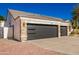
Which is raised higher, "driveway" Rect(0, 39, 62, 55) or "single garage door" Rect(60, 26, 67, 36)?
"single garage door" Rect(60, 26, 67, 36)

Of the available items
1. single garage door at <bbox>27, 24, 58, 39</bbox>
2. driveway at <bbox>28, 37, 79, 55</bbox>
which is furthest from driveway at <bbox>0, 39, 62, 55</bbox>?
single garage door at <bbox>27, 24, 58, 39</bbox>

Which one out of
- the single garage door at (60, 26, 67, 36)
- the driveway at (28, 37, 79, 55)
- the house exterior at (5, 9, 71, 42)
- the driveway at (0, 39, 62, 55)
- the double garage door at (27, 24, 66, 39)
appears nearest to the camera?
the driveway at (0, 39, 62, 55)

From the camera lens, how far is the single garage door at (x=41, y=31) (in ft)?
62.8

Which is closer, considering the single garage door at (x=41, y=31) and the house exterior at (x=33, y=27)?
the house exterior at (x=33, y=27)

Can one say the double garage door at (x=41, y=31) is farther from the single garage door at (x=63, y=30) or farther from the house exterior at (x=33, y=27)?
the single garage door at (x=63, y=30)

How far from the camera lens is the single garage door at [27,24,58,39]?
19131 mm

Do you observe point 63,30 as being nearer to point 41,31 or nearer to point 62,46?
point 41,31

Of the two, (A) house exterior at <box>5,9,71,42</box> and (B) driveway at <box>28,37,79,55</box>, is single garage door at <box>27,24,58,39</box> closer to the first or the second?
(A) house exterior at <box>5,9,71,42</box>

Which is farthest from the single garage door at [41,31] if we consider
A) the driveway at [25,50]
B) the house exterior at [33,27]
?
the driveway at [25,50]

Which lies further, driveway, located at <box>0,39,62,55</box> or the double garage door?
the double garage door

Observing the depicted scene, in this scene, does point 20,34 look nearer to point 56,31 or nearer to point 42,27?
point 42,27

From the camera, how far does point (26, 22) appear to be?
60.9 ft

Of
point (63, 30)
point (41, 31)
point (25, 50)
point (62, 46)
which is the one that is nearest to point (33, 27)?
point (41, 31)

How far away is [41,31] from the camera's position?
20719mm
